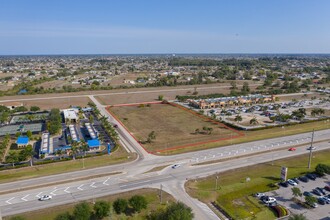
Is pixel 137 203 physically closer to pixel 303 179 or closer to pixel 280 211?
pixel 280 211

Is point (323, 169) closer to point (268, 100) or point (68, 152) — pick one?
point (68, 152)

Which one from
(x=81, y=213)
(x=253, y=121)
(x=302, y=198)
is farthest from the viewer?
(x=253, y=121)

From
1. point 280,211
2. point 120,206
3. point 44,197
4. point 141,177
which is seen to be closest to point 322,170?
point 280,211

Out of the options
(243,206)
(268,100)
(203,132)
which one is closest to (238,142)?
(203,132)

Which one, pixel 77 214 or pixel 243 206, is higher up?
pixel 77 214

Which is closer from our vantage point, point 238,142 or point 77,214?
point 77,214

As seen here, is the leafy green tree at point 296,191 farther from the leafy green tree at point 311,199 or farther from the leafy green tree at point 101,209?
the leafy green tree at point 101,209
